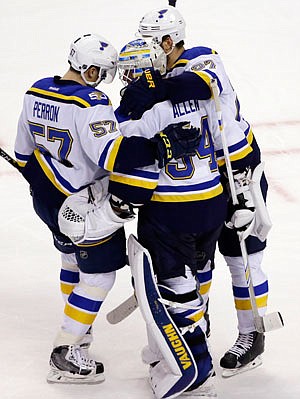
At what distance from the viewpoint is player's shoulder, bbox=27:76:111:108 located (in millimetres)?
3178

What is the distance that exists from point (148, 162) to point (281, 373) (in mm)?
999

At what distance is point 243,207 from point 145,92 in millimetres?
599

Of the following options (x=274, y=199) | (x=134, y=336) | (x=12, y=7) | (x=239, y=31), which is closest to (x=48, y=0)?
(x=12, y=7)

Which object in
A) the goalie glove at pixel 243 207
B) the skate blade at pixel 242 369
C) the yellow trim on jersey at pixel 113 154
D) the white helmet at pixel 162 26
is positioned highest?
the white helmet at pixel 162 26

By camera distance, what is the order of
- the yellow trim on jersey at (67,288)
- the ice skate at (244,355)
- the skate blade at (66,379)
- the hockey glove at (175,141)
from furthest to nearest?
the yellow trim on jersey at (67,288) → the ice skate at (244,355) → the skate blade at (66,379) → the hockey glove at (175,141)

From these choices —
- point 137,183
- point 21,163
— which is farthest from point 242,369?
point 21,163

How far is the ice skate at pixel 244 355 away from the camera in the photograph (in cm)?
359

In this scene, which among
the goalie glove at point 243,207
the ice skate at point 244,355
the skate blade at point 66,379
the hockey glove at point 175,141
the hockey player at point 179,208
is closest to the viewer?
the hockey glove at point 175,141

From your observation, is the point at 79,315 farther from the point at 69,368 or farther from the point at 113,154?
the point at 113,154

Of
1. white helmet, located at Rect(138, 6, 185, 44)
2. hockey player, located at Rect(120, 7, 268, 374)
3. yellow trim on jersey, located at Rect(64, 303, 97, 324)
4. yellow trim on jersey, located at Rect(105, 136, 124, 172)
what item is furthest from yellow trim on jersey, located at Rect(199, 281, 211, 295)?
white helmet, located at Rect(138, 6, 185, 44)

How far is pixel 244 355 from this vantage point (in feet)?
Answer: 11.8

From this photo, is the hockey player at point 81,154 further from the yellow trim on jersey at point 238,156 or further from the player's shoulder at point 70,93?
the yellow trim on jersey at point 238,156

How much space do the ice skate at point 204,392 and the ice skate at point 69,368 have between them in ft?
1.13

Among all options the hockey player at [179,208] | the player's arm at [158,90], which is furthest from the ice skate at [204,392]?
the player's arm at [158,90]
